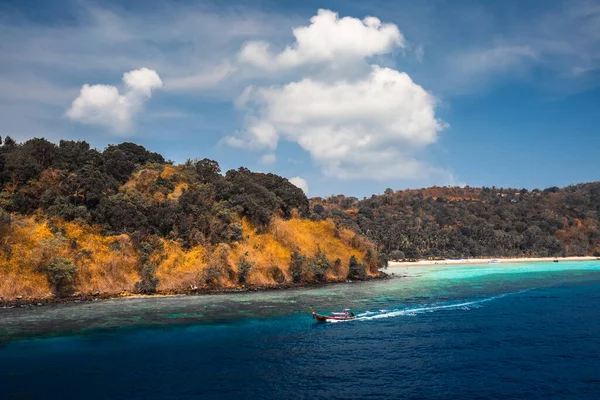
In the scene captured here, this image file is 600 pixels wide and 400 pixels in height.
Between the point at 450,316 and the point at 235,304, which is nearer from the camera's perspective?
the point at 450,316

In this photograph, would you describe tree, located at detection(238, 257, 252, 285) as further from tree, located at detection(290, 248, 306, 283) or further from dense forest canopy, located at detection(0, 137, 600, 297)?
tree, located at detection(290, 248, 306, 283)

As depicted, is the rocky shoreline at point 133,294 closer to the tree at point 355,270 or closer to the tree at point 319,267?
the tree at point 319,267

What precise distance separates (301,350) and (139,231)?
187 ft

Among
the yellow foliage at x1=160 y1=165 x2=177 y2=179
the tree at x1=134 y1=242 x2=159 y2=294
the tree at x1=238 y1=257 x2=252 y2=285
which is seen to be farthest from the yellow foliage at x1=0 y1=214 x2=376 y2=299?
the yellow foliage at x1=160 y1=165 x2=177 y2=179

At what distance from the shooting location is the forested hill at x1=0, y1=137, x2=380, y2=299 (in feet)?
257

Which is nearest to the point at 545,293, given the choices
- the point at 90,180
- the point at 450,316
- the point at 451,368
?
the point at 450,316

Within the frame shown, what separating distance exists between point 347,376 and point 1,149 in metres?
105

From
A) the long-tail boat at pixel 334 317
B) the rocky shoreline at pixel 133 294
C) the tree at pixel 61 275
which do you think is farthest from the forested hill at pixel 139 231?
the long-tail boat at pixel 334 317

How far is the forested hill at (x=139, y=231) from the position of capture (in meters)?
78.4

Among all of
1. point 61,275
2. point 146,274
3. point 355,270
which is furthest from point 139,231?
point 355,270

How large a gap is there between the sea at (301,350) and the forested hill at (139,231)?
1253 centimetres

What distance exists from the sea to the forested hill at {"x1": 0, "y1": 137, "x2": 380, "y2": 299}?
12.5 metres

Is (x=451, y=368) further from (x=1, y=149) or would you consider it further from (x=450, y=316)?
(x=1, y=149)

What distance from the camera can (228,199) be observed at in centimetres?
10694
